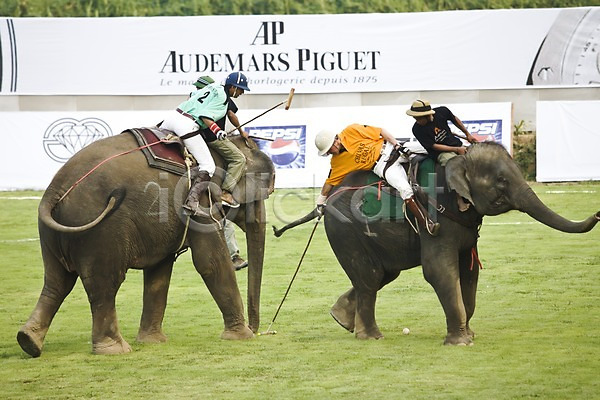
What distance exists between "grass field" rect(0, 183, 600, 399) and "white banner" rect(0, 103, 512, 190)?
25.1 ft

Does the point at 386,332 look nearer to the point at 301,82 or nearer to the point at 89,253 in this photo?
the point at 89,253

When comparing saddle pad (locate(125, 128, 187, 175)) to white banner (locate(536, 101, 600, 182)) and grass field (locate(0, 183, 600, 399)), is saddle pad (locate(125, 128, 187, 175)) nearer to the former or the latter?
grass field (locate(0, 183, 600, 399))

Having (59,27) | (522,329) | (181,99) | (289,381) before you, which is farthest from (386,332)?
(59,27)

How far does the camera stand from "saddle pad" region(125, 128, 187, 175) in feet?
40.5

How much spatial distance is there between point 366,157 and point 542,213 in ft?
6.80

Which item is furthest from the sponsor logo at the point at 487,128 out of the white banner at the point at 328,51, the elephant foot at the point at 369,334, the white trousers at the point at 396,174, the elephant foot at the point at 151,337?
the elephant foot at the point at 151,337

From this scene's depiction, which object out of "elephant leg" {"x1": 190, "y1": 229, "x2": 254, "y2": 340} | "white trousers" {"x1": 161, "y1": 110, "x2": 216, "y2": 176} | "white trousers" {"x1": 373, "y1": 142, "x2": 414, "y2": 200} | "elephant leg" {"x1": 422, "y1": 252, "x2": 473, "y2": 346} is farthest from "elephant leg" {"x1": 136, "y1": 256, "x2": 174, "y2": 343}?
"elephant leg" {"x1": 422, "y1": 252, "x2": 473, "y2": 346}

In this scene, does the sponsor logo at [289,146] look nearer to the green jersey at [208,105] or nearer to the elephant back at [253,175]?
the elephant back at [253,175]

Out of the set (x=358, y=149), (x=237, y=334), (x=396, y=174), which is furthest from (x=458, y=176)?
(x=237, y=334)

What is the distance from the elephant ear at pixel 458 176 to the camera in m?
12.0

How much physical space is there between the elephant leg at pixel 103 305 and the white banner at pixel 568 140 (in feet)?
57.7

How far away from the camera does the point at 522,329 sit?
13.1 meters

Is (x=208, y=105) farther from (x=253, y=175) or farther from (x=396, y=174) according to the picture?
(x=396, y=174)

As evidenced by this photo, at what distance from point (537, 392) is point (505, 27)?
22672 millimetres
